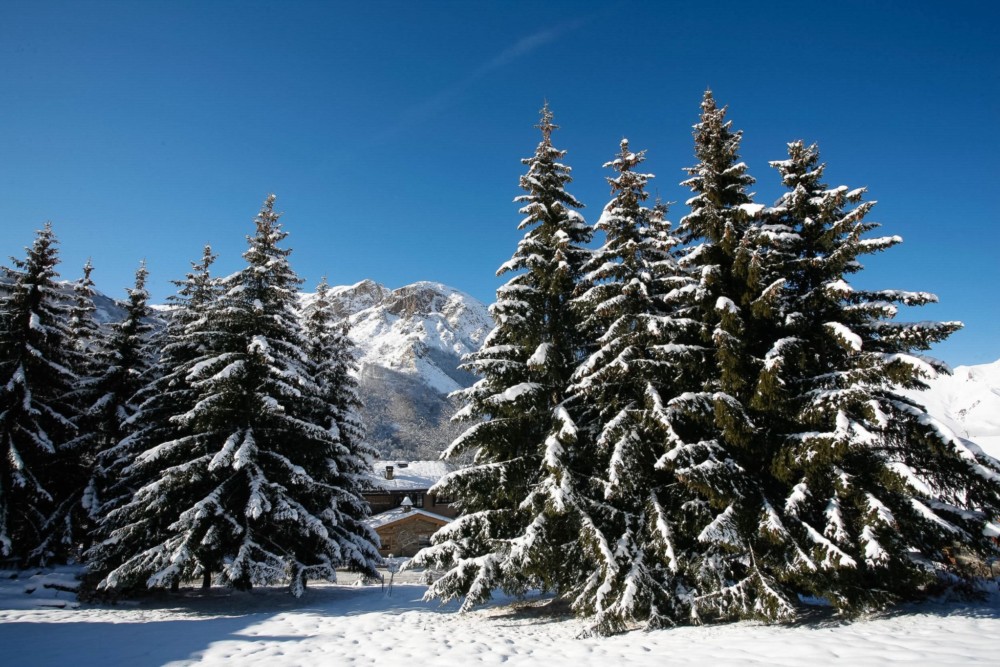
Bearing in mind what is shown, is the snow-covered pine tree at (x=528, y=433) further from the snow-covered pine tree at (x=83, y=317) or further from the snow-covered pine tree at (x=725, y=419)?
the snow-covered pine tree at (x=83, y=317)

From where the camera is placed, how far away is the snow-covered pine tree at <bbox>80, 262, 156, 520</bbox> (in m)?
19.5

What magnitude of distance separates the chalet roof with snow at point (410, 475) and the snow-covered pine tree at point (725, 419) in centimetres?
3696

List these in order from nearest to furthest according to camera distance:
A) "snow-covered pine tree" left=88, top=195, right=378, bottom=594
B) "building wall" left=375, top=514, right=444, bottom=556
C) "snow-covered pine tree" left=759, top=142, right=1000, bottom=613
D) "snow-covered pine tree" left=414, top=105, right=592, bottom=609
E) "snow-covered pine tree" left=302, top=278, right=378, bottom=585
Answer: "snow-covered pine tree" left=759, top=142, right=1000, bottom=613, "snow-covered pine tree" left=414, top=105, right=592, bottom=609, "snow-covered pine tree" left=88, top=195, right=378, bottom=594, "snow-covered pine tree" left=302, top=278, right=378, bottom=585, "building wall" left=375, top=514, right=444, bottom=556

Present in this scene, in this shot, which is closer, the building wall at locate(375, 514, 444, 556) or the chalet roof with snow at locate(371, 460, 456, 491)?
the building wall at locate(375, 514, 444, 556)

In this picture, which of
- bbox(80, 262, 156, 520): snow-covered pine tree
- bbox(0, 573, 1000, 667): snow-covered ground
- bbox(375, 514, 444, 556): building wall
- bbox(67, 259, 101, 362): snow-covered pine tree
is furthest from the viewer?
bbox(375, 514, 444, 556): building wall

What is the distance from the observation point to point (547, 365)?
1391 cm

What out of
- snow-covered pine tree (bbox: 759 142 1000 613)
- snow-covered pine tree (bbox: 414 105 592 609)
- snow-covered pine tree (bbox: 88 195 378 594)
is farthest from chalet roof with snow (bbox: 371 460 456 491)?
snow-covered pine tree (bbox: 759 142 1000 613)

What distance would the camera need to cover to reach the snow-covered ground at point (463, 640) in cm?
830

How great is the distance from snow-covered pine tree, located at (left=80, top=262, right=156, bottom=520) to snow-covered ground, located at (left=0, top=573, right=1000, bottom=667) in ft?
18.1

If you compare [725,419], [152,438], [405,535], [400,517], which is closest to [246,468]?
[152,438]

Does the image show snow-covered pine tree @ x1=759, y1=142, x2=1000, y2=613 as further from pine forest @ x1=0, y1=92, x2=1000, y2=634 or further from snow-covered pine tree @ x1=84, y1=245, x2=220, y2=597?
snow-covered pine tree @ x1=84, y1=245, x2=220, y2=597

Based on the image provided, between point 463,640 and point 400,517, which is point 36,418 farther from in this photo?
point 400,517

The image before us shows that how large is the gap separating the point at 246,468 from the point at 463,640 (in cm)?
957

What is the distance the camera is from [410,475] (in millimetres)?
58156
